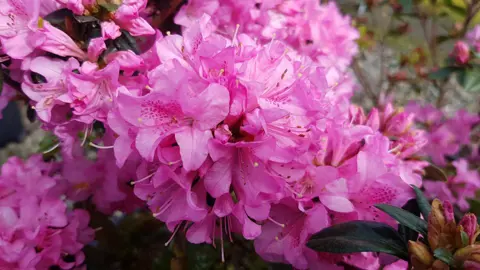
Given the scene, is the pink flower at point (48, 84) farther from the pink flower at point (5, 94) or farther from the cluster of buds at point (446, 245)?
the cluster of buds at point (446, 245)

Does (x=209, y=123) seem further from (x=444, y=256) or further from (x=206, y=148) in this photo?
(x=444, y=256)

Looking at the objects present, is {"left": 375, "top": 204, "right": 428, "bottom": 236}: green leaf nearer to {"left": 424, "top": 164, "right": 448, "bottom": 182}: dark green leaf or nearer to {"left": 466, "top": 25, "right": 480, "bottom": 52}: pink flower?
{"left": 424, "top": 164, "right": 448, "bottom": 182}: dark green leaf

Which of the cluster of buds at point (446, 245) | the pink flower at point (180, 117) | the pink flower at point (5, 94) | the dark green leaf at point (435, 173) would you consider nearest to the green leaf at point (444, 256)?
the cluster of buds at point (446, 245)

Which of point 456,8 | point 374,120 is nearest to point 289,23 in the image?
point 374,120

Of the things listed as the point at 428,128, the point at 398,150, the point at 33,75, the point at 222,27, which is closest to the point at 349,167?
the point at 398,150

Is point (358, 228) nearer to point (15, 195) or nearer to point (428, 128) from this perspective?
point (15, 195)

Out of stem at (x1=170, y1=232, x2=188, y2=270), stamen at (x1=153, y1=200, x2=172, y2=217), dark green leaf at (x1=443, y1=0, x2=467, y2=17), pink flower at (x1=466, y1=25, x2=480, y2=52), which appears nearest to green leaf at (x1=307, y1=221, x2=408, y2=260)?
stamen at (x1=153, y1=200, x2=172, y2=217)
